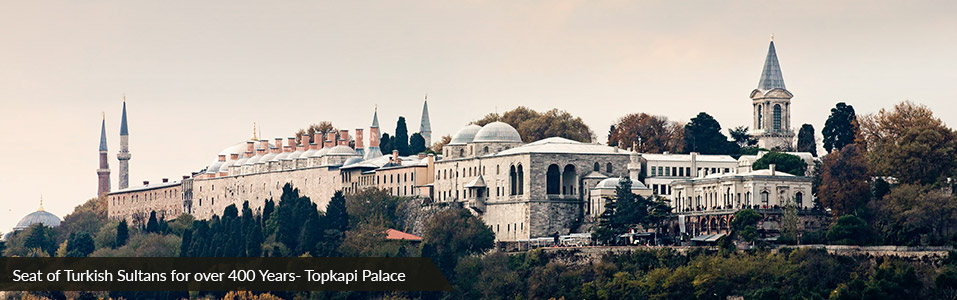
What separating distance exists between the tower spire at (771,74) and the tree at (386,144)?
25683mm

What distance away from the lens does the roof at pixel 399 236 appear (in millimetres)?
91050

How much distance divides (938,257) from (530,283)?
19195 millimetres

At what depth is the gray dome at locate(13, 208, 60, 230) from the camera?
552 feet

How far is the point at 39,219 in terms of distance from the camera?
6673 inches

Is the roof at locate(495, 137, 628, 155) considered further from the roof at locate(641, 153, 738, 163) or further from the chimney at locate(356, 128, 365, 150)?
the chimney at locate(356, 128, 365, 150)

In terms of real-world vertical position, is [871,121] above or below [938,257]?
above

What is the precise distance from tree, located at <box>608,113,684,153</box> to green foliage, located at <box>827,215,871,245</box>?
27970 mm

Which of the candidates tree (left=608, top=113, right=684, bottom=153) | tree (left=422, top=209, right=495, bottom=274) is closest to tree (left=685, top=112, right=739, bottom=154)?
tree (left=608, top=113, right=684, bottom=153)

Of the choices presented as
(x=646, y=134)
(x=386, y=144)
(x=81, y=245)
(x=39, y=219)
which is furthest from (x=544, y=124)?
(x=39, y=219)

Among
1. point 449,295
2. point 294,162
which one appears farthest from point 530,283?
point 294,162

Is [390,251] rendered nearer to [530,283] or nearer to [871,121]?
[530,283]

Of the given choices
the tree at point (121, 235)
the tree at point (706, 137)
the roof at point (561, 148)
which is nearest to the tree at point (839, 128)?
the tree at point (706, 137)

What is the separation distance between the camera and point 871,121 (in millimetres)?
87250

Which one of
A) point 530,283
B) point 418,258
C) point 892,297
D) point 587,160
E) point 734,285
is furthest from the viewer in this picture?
point 587,160
